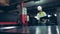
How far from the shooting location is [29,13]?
2.32 metres

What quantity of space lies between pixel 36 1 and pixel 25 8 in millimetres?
281

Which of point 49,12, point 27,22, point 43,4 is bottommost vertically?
point 27,22

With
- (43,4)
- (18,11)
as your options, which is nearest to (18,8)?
(18,11)

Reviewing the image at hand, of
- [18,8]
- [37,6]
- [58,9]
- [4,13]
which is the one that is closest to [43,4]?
[37,6]

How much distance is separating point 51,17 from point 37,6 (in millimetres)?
437

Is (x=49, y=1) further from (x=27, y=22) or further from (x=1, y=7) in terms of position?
(x=1, y=7)

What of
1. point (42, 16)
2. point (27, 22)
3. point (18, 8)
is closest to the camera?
point (42, 16)

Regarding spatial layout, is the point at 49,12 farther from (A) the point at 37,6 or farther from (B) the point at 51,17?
(A) the point at 37,6

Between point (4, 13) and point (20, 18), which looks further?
point (4, 13)

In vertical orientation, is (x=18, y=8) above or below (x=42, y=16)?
above

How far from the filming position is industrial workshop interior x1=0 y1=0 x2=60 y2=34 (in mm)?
2162

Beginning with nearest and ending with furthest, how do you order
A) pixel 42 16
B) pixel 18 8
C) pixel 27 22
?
pixel 42 16 < pixel 27 22 < pixel 18 8

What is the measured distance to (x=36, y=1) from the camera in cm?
251

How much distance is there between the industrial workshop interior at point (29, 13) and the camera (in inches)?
85.1
